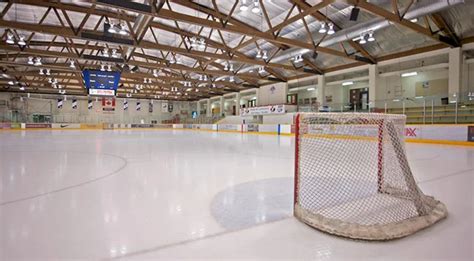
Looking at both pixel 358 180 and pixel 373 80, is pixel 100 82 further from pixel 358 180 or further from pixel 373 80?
pixel 373 80

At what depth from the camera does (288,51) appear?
16.8m

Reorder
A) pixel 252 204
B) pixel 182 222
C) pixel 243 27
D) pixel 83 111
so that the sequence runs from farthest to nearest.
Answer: pixel 83 111 < pixel 243 27 < pixel 252 204 < pixel 182 222

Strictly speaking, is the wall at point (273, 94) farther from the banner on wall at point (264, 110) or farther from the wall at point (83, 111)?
the wall at point (83, 111)

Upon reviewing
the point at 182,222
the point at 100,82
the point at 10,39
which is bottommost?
the point at 182,222

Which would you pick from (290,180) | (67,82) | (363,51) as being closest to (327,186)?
(290,180)

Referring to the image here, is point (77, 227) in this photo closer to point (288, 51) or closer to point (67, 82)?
point (288, 51)

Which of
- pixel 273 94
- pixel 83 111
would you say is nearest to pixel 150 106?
pixel 83 111

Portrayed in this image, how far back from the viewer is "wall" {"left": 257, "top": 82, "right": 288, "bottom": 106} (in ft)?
90.5

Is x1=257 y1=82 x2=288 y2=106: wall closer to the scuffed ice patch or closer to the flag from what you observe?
the flag

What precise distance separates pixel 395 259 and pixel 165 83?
A: 32.0 meters

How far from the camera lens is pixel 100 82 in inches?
683

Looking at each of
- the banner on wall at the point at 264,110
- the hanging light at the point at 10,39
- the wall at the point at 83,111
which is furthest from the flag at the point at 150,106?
the hanging light at the point at 10,39

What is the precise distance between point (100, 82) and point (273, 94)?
18311mm

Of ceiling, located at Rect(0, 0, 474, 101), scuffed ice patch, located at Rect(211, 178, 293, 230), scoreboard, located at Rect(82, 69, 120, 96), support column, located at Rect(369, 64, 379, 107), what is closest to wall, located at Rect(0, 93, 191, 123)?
ceiling, located at Rect(0, 0, 474, 101)
